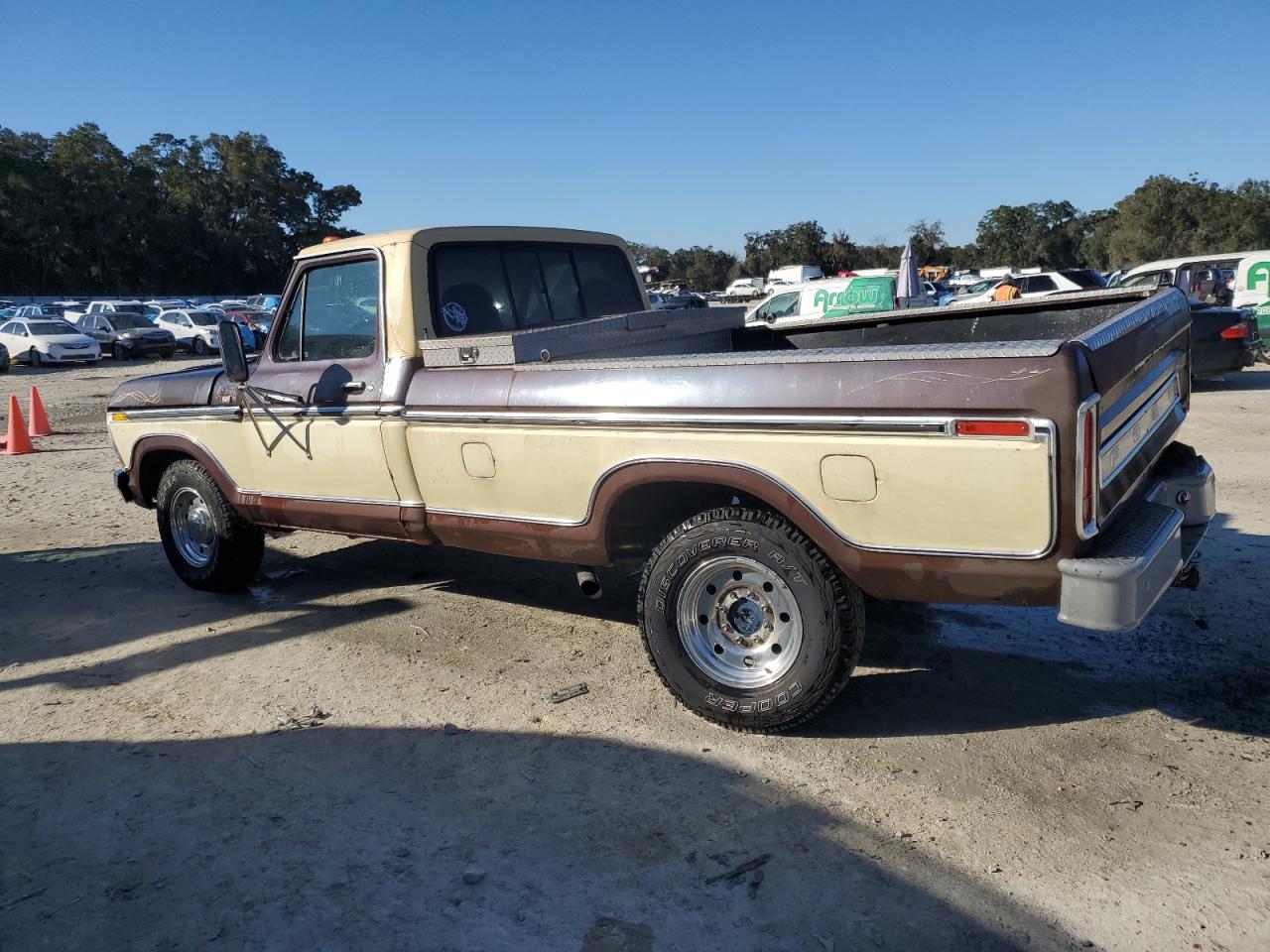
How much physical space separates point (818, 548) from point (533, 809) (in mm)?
1386

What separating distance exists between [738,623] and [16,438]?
38.7 ft

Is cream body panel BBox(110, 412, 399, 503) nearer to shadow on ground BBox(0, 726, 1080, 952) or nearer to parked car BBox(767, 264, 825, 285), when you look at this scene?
shadow on ground BBox(0, 726, 1080, 952)

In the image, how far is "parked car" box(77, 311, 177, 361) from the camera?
31.0 metres

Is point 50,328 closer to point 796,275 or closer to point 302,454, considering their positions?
point 302,454

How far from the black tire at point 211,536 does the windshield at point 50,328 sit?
2644 cm

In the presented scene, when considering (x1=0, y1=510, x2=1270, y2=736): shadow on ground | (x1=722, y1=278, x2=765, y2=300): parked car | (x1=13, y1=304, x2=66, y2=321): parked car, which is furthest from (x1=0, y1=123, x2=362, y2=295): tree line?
(x1=0, y1=510, x2=1270, y2=736): shadow on ground

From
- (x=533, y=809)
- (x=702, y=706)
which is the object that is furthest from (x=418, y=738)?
(x=702, y=706)

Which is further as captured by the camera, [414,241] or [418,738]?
[414,241]

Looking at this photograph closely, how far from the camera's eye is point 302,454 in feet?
16.8

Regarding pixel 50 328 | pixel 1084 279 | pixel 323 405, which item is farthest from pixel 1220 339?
pixel 50 328

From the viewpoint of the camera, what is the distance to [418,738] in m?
3.97

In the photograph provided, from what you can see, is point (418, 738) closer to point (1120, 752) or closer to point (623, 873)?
point (623, 873)

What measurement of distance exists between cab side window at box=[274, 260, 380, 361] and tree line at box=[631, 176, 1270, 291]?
45569 millimetres

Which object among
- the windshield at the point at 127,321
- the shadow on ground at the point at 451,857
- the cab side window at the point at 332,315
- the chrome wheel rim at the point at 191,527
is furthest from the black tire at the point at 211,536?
the windshield at the point at 127,321
